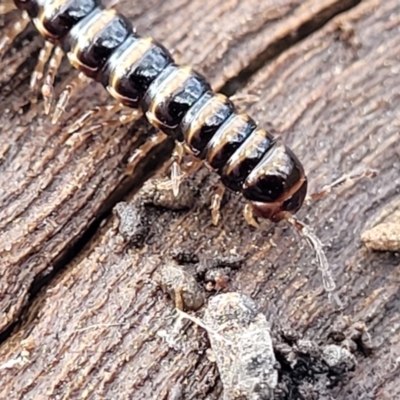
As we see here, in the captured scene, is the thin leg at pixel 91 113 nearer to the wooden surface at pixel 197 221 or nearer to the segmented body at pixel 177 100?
the wooden surface at pixel 197 221

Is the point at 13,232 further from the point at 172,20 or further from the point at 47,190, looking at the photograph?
the point at 172,20

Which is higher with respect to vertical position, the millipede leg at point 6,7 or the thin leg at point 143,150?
the millipede leg at point 6,7

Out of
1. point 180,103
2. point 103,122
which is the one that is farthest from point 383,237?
point 103,122

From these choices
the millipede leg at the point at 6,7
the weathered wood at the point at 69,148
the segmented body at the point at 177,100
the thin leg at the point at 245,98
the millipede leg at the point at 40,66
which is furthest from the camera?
the millipede leg at the point at 6,7

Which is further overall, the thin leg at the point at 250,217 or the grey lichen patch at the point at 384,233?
the thin leg at the point at 250,217

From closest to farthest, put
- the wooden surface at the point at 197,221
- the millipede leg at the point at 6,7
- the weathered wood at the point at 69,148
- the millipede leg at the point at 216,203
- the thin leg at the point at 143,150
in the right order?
the wooden surface at the point at 197,221, the weathered wood at the point at 69,148, the millipede leg at the point at 216,203, the thin leg at the point at 143,150, the millipede leg at the point at 6,7

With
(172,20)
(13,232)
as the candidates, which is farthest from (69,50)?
(13,232)

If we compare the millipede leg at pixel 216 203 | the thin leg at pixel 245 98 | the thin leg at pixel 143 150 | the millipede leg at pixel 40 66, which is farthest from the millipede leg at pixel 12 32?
the millipede leg at pixel 216 203
